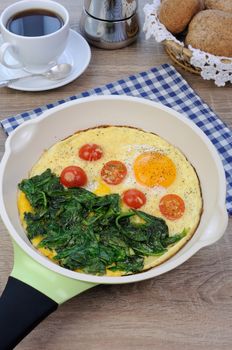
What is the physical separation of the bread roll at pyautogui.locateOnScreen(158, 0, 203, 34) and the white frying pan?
1.65 ft

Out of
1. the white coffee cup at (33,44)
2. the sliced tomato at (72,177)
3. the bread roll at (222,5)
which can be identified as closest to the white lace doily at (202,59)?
the bread roll at (222,5)

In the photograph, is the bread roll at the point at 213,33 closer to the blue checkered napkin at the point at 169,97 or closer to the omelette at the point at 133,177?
the blue checkered napkin at the point at 169,97

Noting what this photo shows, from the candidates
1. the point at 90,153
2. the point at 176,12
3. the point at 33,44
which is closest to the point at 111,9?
the point at 176,12

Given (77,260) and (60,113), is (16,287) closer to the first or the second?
(77,260)

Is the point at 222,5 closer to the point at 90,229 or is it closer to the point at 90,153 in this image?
the point at 90,153

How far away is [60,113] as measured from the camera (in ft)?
5.02

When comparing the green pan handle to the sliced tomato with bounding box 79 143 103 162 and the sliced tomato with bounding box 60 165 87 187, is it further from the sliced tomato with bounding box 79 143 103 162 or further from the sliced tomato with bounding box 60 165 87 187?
the sliced tomato with bounding box 79 143 103 162

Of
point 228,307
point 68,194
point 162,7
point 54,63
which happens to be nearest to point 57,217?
point 68,194

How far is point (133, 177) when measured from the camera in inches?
59.4

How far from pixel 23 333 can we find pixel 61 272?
158 mm

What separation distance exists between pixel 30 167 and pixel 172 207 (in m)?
0.45

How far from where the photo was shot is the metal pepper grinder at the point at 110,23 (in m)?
1.91

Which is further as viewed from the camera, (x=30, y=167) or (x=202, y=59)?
(x=202, y=59)

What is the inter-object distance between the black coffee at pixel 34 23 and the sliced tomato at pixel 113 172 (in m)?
0.62
